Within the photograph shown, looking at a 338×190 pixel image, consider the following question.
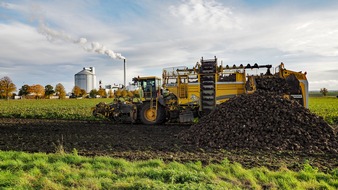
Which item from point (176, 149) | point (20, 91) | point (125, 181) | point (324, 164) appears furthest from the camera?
point (20, 91)

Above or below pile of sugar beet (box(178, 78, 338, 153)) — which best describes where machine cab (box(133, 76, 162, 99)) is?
above

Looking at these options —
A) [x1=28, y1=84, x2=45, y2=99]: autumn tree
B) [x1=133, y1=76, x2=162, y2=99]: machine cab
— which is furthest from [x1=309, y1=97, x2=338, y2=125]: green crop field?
[x1=28, y1=84, x2=45, y2=99]: autumn tree

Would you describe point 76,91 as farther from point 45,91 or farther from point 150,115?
point 150,115

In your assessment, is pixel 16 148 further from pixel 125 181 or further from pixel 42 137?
pixel 125 181

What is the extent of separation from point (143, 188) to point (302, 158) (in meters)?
4.58

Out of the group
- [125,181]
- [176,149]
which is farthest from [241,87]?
[125,181]

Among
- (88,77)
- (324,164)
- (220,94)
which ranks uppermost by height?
(88,77)

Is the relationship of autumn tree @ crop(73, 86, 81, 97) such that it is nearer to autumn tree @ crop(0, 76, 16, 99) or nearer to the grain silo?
the grain silo

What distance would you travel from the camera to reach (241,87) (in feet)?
43.5

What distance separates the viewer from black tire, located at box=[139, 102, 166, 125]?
14688 millimetres

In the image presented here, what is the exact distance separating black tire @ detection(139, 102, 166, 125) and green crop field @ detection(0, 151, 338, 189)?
8.12m

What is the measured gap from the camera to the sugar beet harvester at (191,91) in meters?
12.9

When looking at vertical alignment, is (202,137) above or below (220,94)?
below

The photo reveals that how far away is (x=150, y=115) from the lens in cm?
1491
